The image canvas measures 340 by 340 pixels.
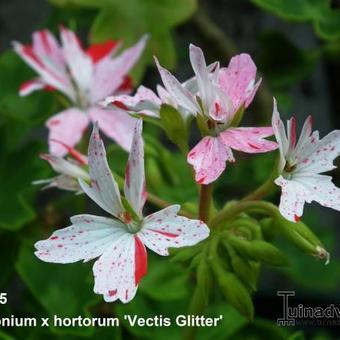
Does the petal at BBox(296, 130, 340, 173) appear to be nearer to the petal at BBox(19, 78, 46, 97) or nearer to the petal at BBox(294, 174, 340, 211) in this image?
the petal at BBox(294, 174, 340, 211)

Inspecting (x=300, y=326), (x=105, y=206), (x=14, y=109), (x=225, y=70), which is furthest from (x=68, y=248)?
(x=300, y=326)

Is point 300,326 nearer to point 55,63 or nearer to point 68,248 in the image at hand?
point 55,63

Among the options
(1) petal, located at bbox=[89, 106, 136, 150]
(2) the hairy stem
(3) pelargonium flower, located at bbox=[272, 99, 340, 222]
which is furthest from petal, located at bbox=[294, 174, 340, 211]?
(2) the hairy stem

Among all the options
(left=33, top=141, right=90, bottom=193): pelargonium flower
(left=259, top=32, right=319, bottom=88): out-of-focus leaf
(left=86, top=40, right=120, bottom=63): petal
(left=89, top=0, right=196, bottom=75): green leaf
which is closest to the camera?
(left=33, top=141, right=90, bottom=193): pelargonium flower

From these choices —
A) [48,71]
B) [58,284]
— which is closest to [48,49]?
[48,71]

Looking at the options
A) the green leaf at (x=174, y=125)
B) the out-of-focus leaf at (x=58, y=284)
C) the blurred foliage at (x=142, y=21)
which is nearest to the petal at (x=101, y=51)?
the blurred foliage at (x=142, y=21)

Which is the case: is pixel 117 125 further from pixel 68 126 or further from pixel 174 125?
pixel 174 125

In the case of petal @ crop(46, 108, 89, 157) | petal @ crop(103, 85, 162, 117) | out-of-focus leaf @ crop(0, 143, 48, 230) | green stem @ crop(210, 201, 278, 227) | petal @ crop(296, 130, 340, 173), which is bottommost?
out-of-focus leaf @ crop(0, 143, 48, 230)

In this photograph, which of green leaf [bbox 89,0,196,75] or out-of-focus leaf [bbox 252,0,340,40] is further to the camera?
green leaf [bbox 89,0,196,75]
